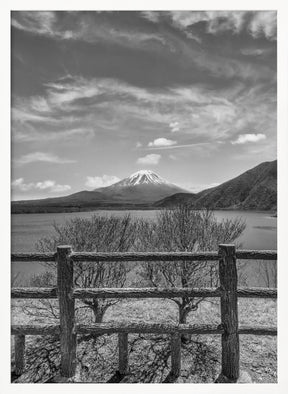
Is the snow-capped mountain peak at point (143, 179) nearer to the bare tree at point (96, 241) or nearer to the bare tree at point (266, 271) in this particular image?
the bare tree at point (96, 241)

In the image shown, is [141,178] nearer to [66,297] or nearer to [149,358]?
[66,297]

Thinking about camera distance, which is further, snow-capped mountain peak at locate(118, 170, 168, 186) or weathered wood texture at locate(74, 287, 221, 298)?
snow-capped mountain peak at locate(118, 170, 168, 186)

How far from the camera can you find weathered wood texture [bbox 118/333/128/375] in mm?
2703

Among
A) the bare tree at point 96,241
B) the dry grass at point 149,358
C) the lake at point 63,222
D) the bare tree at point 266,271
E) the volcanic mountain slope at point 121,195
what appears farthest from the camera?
the bare tree at point 266,271

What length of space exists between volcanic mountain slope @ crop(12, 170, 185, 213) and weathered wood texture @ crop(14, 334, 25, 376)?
60.0 inches

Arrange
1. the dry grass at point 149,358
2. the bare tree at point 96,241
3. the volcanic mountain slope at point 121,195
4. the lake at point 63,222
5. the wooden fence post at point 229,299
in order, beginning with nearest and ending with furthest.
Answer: the wooden fence post at point 229,299
the dry grass at point 149,358
the lake at point 63,222
the volcanic mountain slope at point 121,195
the bare tree at point 96,241

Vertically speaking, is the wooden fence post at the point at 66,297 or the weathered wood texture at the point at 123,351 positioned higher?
the wooden fence post at the point at 66,297

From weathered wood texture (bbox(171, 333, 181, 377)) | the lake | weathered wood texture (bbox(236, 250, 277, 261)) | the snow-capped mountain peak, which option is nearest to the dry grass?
weathered wood texture (bbox(171, 333, 181, 377))

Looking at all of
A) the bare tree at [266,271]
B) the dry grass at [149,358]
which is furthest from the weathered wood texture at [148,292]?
the bare tree at [266,271]

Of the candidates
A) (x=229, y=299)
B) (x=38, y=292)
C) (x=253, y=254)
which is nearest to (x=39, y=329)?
(x=38, y=292)

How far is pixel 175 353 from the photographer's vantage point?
2.69 meters

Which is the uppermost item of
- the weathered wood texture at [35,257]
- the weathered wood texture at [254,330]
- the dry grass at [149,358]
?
the weathered wood texture at [35,257]

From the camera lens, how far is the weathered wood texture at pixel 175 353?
264 centimetres

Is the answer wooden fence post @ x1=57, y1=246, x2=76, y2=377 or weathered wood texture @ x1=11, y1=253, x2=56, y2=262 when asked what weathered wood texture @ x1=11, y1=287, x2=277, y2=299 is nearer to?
wooden fence post @ x1=57, y1=246, x2=76, y2=377
